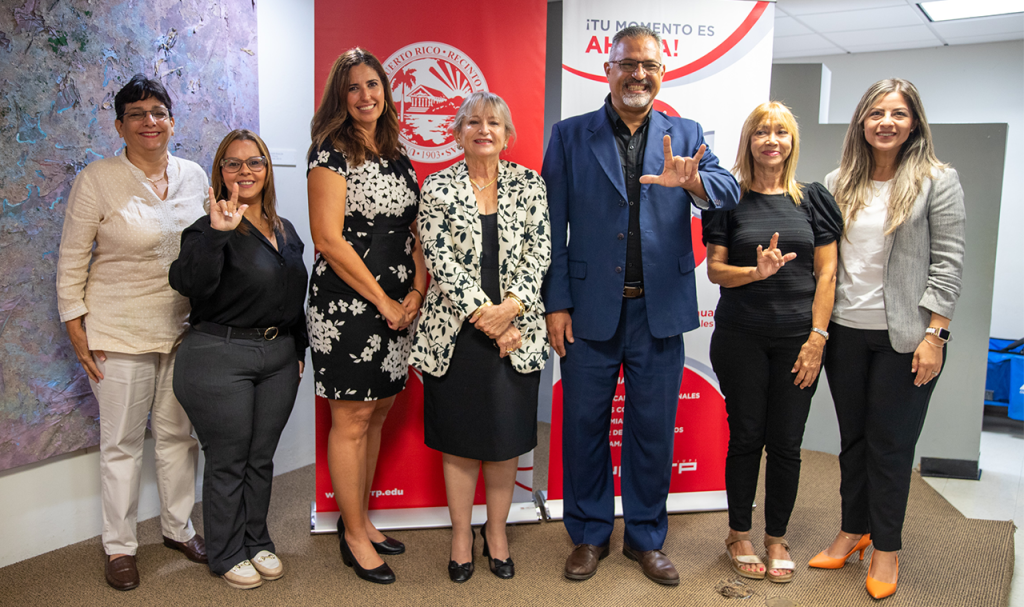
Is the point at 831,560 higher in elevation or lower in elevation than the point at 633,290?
A: lower

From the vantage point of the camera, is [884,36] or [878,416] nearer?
[878,416]

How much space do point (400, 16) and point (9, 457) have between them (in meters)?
2.38

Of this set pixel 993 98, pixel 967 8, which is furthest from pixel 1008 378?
pixel 967 8

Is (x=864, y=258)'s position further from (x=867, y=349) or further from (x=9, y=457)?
(x=9, y=457)

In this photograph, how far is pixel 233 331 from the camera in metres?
2.30

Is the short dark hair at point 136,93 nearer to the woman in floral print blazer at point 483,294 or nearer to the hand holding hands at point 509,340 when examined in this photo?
the woman in floral print blazer at point 483,294

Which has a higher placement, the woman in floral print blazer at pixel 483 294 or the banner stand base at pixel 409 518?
the woman in floral print blazer at pixel 483 294

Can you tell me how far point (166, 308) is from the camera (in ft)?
8.06

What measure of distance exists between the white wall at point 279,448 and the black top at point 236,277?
3.32 ft

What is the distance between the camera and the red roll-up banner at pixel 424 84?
2.72 m

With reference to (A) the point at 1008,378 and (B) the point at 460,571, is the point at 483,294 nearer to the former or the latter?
(B) the point at 460,571

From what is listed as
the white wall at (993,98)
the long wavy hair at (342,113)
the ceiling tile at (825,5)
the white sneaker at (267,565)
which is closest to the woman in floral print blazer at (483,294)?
the long wavy hair at (342,113)

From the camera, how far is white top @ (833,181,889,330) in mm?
2369

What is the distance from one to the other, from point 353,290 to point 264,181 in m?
0.53
